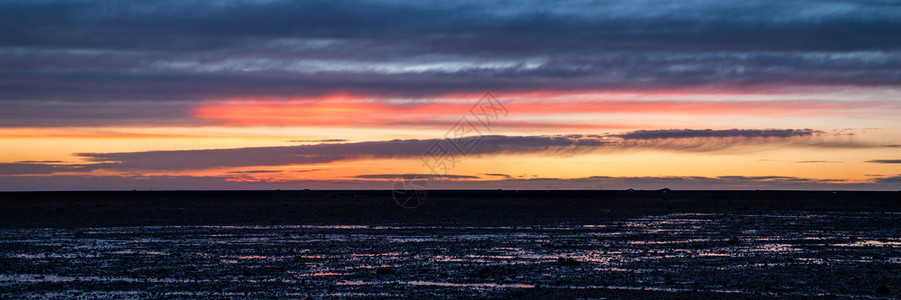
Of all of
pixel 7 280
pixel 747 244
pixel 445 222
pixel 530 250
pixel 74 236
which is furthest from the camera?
pixel 445 222

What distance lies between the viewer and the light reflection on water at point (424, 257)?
758 inches

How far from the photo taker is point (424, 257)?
24984 millimetres

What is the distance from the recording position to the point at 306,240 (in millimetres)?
31625

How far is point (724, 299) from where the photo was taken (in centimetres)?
1691

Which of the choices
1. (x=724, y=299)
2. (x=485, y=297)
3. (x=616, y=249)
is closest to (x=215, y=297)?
(x=485, y=297)

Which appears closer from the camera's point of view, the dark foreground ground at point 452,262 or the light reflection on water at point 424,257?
the dark foreground ground at point 452,262

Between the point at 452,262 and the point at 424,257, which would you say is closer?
the point at 452,262

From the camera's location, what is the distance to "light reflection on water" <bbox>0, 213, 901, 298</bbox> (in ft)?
63.2

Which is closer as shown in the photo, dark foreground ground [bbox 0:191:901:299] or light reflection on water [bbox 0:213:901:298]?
dark foreground ground [bbox 0:191:901:299]

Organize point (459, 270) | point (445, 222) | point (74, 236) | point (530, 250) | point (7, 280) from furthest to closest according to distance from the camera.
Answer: point (445, 222) → point (74, 236) → point (530, 250) → point (459, 270) → point (7, 280)

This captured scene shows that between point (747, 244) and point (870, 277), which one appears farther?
point (747, 244)

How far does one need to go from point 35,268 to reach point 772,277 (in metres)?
18.4

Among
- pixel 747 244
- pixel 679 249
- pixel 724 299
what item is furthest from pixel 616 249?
pixel 724 299

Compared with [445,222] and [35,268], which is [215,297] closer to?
[35,268]
